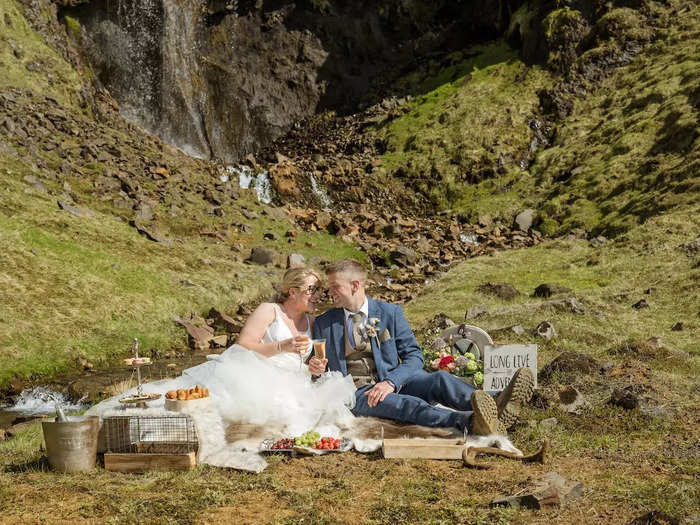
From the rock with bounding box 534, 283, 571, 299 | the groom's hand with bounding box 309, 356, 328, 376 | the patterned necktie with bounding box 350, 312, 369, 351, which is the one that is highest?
the rock with bounding box 534, 283, 571, 299

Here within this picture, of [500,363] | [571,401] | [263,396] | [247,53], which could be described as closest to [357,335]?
[263,396]

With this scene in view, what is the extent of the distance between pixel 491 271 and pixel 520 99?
980 inches

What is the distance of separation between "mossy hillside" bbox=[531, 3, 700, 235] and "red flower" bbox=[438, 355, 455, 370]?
21.2 m

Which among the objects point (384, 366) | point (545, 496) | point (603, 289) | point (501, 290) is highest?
point (501, 290)

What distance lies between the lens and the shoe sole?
25.1ft

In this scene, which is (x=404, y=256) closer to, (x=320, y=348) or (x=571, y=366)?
(x=571, y=366)

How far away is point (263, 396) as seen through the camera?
8281 mm

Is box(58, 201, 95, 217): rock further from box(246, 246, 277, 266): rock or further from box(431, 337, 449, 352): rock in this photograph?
box(431, 337, 449, 352): rock

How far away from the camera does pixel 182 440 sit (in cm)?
752

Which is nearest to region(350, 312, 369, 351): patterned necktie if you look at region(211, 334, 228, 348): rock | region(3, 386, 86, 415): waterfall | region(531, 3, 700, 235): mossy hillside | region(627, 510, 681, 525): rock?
region(627, 510, 681, 525): rock

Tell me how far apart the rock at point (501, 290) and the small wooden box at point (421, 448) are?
1401cm

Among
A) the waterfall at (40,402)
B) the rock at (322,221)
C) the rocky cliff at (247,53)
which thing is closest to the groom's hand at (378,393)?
the waterfall at (40,402)

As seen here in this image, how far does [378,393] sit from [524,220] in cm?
2991

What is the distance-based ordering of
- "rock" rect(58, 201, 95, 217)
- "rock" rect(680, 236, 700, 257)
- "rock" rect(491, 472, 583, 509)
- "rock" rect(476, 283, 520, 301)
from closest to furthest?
1. "rock" rect(491, 472, 583, 509)
2. "rock" rect(476, 283, 520, 301)
3. "rock" rect(680, 236, 700, 257)
4. "rock" rect(58, 201, 95, 217)
